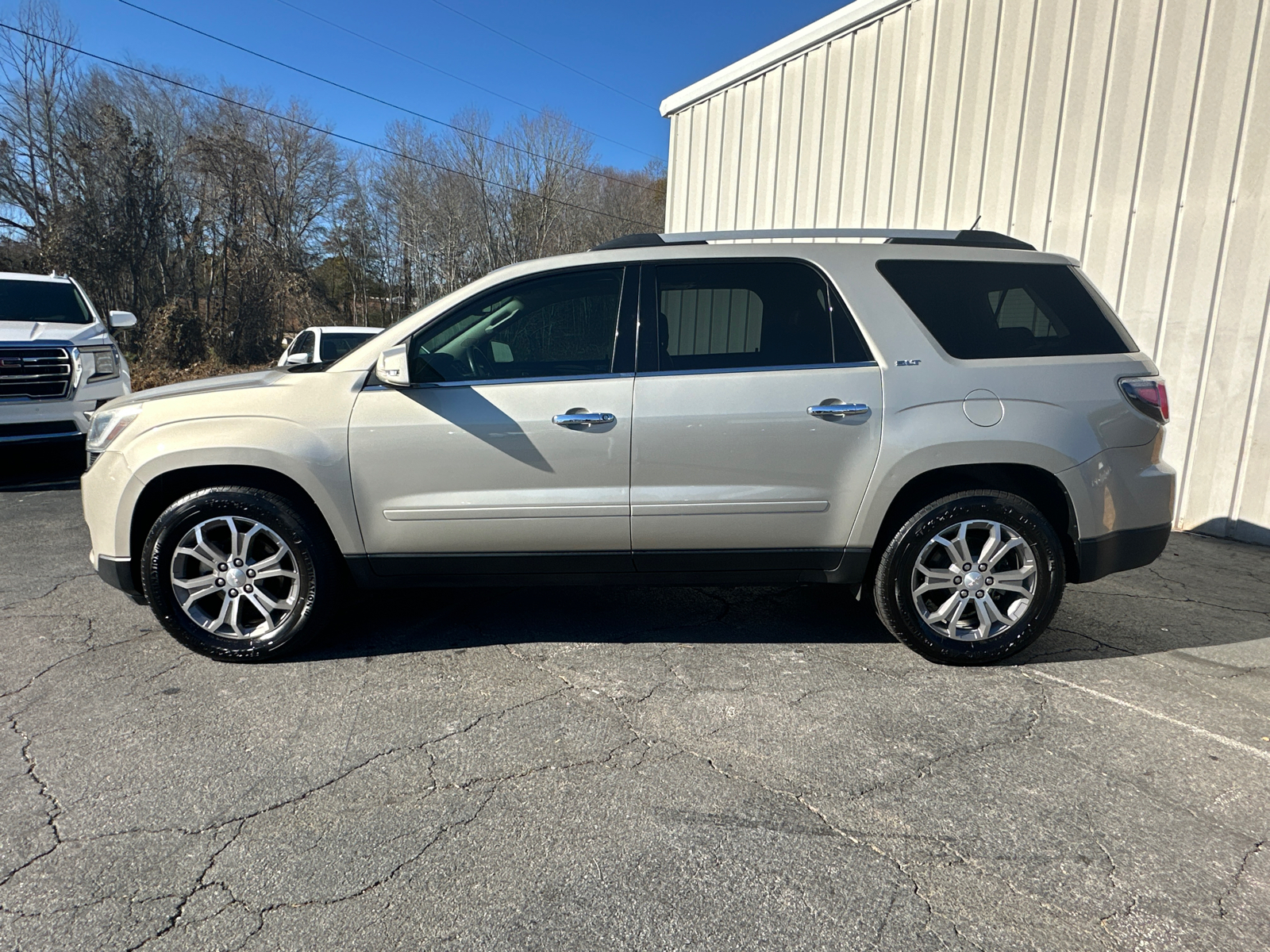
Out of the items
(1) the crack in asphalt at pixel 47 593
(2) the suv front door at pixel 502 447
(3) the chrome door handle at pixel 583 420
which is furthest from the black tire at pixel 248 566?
(1) the crack in asphalt at pixel 47 593

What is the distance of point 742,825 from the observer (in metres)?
2.58

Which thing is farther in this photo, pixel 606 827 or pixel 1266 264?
pixel 1266 264

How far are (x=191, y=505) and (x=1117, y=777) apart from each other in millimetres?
3817

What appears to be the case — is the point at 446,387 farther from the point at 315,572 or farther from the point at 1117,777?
the point at 1117,777

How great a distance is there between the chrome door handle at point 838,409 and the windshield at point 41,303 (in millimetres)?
8451

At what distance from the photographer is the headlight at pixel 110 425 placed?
3.78 metres

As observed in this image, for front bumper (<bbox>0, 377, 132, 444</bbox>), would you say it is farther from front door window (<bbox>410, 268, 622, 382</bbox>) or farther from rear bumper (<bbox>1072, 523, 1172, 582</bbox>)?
rear bumper (<bbox>1072, 523, 1172, 582</bbox>)

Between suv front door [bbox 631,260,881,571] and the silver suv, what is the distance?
0.04 ft

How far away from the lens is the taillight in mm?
3729

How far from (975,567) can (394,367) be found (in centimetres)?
272

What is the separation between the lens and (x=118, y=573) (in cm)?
373

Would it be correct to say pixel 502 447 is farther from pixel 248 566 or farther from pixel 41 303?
pixel 41 303

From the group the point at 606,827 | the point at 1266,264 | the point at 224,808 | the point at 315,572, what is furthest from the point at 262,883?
the point at 1266,264

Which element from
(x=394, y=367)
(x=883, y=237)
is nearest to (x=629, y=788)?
(x=394, y=367)
